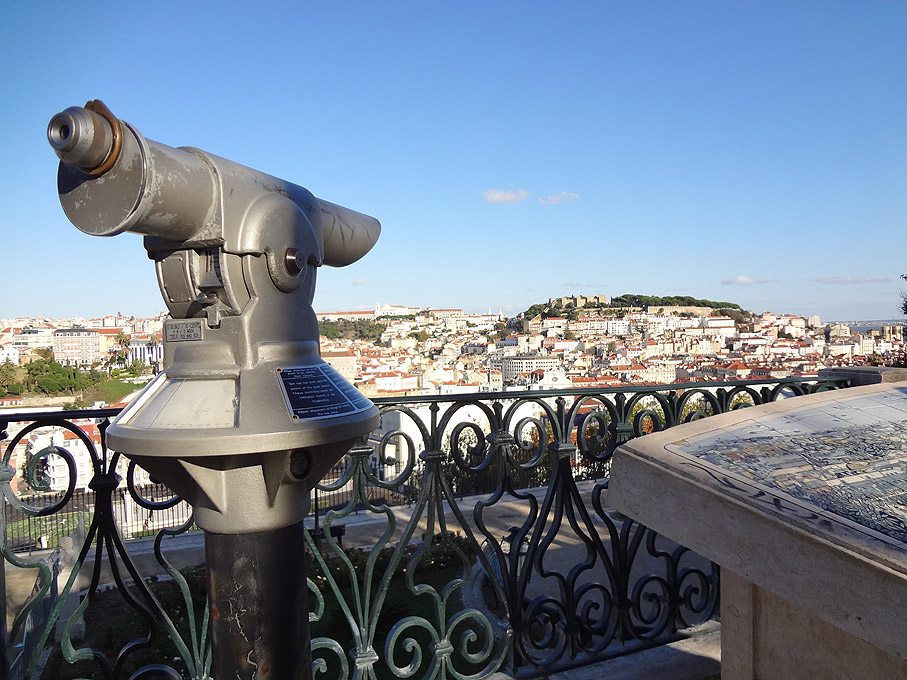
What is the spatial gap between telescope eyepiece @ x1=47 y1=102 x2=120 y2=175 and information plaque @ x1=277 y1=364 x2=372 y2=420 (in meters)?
0.54

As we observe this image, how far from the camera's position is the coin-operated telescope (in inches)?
49.3

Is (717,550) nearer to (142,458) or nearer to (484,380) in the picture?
(142,458)

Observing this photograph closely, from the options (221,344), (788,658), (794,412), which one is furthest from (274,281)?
(794,412)

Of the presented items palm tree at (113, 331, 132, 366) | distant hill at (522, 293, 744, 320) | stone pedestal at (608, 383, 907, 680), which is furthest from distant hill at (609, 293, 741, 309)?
stone pedestal at (608, 383, 907, 680)

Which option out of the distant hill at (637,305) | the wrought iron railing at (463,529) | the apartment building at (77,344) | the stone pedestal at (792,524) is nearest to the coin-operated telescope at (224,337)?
the wrought iron railing at (463,529)

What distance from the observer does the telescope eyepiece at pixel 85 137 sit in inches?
44.6

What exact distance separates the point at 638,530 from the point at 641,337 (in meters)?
102

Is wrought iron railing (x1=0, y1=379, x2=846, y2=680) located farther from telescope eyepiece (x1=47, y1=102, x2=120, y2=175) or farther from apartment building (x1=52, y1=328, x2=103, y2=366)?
apartment building (x1=52, y1=328, x2=103, y2=366)

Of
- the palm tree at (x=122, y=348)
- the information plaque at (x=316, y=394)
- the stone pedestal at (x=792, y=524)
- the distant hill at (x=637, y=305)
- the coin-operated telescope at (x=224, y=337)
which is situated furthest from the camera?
the distant hill at (x=637, y=305)

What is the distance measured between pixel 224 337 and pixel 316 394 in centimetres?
24

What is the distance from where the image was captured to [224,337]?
4.54 feet

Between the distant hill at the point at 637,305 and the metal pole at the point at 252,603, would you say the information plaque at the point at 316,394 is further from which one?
the distant hill at the point at 637,305

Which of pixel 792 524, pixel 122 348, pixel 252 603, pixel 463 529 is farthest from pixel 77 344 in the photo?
pixel 792 524

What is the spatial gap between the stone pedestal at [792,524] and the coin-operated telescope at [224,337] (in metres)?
0.76
